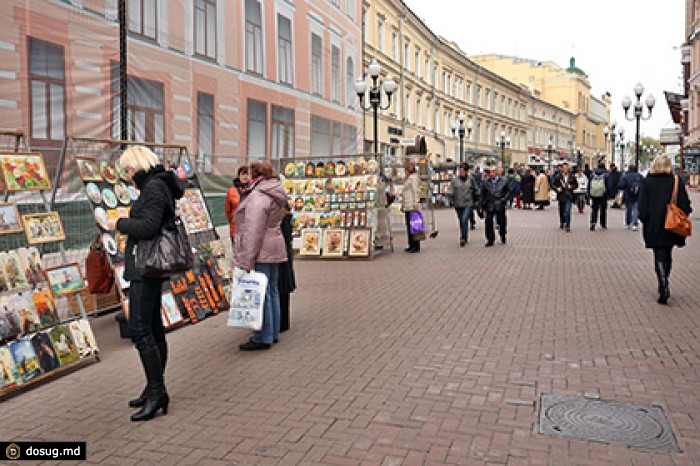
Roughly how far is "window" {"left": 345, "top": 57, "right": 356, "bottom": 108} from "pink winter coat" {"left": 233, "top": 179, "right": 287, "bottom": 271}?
16.0 meters

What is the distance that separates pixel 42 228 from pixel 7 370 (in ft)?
4.90

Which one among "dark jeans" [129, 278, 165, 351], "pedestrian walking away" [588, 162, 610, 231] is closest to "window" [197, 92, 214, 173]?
"dark jeans" [129, 278, 165, 351]

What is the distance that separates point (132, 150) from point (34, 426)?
1.98 m

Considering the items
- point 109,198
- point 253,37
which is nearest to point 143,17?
point 253,37

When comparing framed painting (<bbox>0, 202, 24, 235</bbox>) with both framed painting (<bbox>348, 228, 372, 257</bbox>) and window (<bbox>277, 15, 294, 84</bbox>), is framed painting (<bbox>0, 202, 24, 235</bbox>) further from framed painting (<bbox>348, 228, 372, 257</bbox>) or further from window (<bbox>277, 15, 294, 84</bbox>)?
window (<bbox>277, 15, 294, 84</bbox>)

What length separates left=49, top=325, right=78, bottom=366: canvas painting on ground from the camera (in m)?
5.29

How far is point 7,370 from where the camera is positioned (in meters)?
4.76

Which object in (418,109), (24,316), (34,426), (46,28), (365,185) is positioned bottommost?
(34,426)

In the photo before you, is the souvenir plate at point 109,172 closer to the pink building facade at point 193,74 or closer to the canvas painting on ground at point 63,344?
the canvas painting on ground at point 63,344

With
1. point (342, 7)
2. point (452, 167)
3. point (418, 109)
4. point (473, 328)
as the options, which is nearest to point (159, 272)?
point (473, 328)

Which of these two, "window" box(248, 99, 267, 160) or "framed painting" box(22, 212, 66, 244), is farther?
"window" box(248, 99, 267, 160)

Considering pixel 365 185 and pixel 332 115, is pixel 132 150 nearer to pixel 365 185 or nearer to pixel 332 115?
pixel 365 185

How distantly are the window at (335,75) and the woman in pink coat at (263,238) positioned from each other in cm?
1453

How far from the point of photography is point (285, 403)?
4520mm
